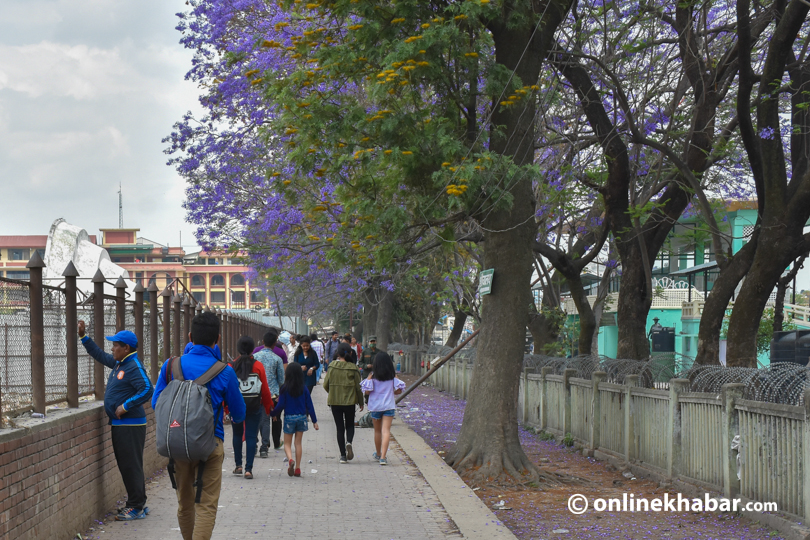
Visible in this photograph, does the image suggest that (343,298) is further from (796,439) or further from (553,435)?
(796,439)

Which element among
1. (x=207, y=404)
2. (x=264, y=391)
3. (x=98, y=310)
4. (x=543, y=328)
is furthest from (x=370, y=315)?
(x=207, y=404)

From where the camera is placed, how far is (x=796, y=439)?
303 inches

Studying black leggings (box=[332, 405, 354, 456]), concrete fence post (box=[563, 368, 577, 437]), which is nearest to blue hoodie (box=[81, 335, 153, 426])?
black leggings (box=[332, 405, 354, 456])

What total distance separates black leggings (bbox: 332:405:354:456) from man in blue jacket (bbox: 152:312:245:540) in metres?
5.95

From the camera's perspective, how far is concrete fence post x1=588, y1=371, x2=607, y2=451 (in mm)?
13555

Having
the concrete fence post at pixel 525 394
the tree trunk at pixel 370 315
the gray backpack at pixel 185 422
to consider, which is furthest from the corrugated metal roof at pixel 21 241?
the gray backpack at pixel 185 422

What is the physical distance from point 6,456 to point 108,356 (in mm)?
2354

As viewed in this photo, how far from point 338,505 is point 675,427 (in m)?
4.31

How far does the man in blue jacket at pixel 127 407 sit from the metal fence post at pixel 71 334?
0.10m

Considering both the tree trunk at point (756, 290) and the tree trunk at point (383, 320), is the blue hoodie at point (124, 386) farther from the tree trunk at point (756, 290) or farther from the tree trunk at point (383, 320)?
the tree trunk at point (383, 320)

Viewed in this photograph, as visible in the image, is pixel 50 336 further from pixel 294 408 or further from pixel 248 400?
pixel 294 408

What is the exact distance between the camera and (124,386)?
7.93 m

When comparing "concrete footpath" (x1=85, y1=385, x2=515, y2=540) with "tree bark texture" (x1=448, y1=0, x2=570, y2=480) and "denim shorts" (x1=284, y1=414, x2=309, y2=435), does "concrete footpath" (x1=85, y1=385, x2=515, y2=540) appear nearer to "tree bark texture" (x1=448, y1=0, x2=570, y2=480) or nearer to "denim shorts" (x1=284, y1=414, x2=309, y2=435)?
"denim shorts" (x1=284, y1=414, x2=309, y2=435)

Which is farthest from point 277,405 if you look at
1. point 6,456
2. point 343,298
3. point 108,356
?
point 343,298
